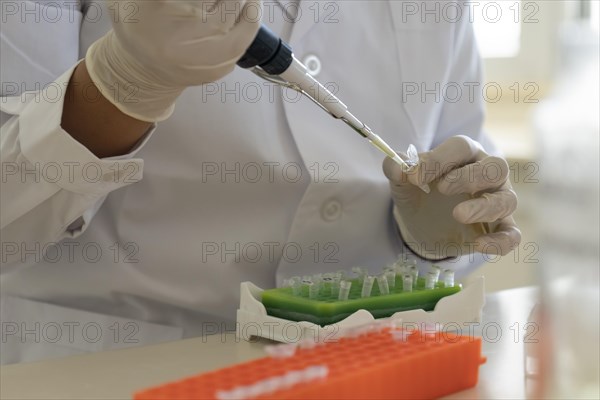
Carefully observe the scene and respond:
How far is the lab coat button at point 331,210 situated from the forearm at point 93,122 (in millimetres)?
330

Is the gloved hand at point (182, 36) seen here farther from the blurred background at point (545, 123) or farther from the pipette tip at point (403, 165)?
the blurred background at point (545, 123)

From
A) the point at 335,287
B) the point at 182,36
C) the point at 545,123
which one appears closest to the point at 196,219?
the point at 335,287

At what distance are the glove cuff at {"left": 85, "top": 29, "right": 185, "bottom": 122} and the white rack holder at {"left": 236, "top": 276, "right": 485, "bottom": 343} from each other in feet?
0.78

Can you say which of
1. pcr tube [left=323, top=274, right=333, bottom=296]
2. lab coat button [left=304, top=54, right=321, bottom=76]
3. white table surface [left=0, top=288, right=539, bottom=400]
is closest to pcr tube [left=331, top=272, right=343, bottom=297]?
pcr tube [left=323, top=274, right=333, bottom=296]

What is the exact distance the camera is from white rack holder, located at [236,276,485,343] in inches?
33.7

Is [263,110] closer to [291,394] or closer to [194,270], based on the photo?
[194,270]

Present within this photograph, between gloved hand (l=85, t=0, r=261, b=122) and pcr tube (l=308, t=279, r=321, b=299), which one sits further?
pcr tube (l=308, t=279, r=321, b=299)

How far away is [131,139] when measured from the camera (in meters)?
0.94

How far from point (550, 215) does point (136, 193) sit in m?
0.81

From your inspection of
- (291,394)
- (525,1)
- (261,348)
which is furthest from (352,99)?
(525,1)

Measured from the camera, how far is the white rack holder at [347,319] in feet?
2.81

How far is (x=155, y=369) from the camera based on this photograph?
2.72 feet

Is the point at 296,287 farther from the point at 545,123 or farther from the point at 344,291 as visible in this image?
the point at 545,123

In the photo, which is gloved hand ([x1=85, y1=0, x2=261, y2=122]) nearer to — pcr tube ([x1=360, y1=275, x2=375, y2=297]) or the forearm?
the forearm
